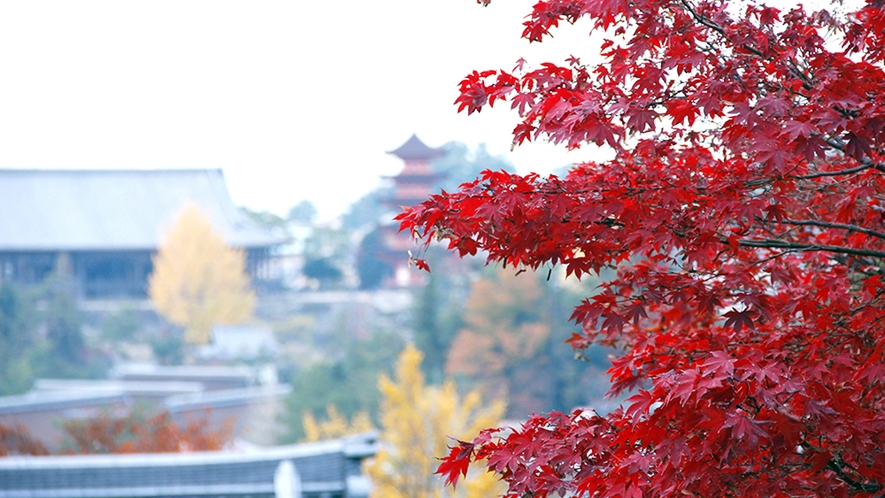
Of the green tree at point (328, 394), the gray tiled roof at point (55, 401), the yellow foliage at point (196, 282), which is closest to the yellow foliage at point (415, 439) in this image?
the green tree at point (328, 394)

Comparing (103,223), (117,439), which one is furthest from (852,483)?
(103,223)

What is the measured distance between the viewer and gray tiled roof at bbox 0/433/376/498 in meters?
6.13

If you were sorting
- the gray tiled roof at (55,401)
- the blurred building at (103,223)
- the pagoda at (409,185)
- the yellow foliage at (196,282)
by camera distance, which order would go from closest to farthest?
the gray tiled roof at (55,401)
the yellow foliage at (196,282)
the blurred building at (103,223)
the pagoda at (409,185)

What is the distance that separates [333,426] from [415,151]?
1983 cm

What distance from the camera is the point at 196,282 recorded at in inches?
1027

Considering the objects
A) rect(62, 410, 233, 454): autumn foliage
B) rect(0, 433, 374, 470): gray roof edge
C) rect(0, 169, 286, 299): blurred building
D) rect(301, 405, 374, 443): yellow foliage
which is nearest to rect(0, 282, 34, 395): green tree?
rect(0, 169, 286, 299): blurred building

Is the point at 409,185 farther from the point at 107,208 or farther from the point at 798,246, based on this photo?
the point at 798,246

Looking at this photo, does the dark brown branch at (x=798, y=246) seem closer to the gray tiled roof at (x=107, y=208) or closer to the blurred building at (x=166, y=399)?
the blurred building at (x=166, y=399)

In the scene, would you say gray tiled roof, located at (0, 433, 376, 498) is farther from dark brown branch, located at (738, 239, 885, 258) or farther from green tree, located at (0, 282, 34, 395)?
green tree, located at (0, 282, 34, 395)

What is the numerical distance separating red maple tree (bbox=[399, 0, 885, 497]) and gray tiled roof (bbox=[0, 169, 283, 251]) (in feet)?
92.9

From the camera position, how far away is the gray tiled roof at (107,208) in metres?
28.1

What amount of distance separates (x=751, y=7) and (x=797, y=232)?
3.00 feet

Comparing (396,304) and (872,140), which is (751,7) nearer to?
(872,140)

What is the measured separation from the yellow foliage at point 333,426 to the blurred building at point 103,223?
47.9 ft
